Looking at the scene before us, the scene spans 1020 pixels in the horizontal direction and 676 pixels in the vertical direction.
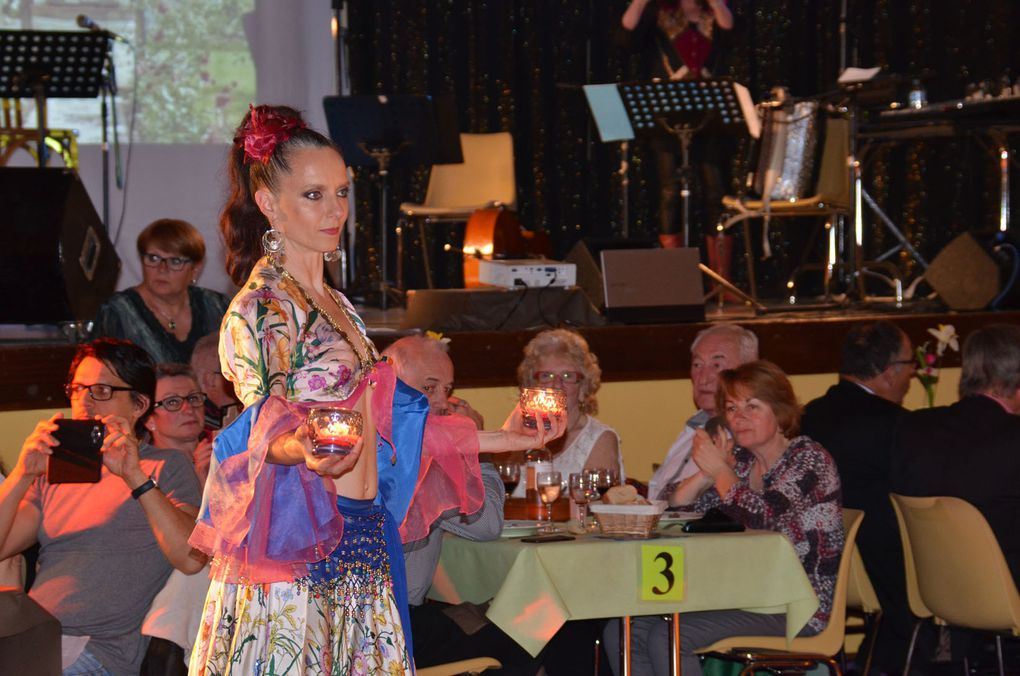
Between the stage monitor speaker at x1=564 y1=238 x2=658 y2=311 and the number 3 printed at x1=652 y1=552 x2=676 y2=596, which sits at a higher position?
the stage monitor speaker at x1=564 y1=238 x2=658 y2=311

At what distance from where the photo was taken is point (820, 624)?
372 centimetres

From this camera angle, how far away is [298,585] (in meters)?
2.22

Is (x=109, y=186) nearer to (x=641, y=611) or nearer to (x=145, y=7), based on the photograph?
(x=145, y=7)

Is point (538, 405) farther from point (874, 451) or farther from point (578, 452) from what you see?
point (874, 451)

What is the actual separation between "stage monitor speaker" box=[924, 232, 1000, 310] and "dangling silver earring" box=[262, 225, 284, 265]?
4.87 meters

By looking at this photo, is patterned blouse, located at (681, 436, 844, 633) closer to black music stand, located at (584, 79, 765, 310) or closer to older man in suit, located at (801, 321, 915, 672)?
older man in suit, located at (801, 321, 915, 672)

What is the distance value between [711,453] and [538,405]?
4.53 feet

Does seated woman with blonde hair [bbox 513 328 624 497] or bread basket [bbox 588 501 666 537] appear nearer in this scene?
bread basket [bbox 588 501 666 537]

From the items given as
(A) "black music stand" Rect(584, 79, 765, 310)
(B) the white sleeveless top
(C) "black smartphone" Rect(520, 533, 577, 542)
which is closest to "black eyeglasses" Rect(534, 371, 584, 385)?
(B) the white sleeveless top

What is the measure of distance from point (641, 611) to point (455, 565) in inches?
22.3

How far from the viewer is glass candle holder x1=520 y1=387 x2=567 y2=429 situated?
2.61 meters

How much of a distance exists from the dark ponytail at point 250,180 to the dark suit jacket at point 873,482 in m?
2.47

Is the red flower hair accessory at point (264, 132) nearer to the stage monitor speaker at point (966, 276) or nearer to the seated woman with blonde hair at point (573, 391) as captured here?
the seated woman with blonde hair at point (573, 391)

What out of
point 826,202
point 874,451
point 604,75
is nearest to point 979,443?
point 874,451
